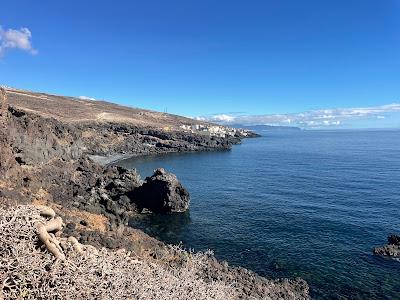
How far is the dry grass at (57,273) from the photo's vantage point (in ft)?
36.2

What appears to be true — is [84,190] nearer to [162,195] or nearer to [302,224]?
[162,195]

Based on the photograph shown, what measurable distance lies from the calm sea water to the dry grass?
74.0ft

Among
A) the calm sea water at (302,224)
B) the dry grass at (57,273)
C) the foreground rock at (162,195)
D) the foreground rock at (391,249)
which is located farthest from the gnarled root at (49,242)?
the foreground rock at (162,195)

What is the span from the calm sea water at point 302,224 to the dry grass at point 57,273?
22.5 meters

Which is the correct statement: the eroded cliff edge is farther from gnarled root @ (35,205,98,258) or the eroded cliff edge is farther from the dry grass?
the dry grass

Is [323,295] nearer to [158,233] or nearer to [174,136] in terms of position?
[158,233]

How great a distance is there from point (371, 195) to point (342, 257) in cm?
2770

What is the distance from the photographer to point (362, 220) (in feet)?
164

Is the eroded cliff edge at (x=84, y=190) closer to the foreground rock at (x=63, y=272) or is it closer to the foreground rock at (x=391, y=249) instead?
the foreground rock at (x=63, y=272)

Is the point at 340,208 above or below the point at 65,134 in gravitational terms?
below

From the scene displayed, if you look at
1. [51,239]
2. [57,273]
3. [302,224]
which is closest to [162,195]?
[302,224]

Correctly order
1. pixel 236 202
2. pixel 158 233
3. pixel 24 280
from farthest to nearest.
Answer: pixel 236 202
pixel 158 233
pixel 24 280

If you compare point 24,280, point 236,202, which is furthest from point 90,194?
point 24,280

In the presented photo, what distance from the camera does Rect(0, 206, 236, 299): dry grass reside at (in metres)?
11.0
